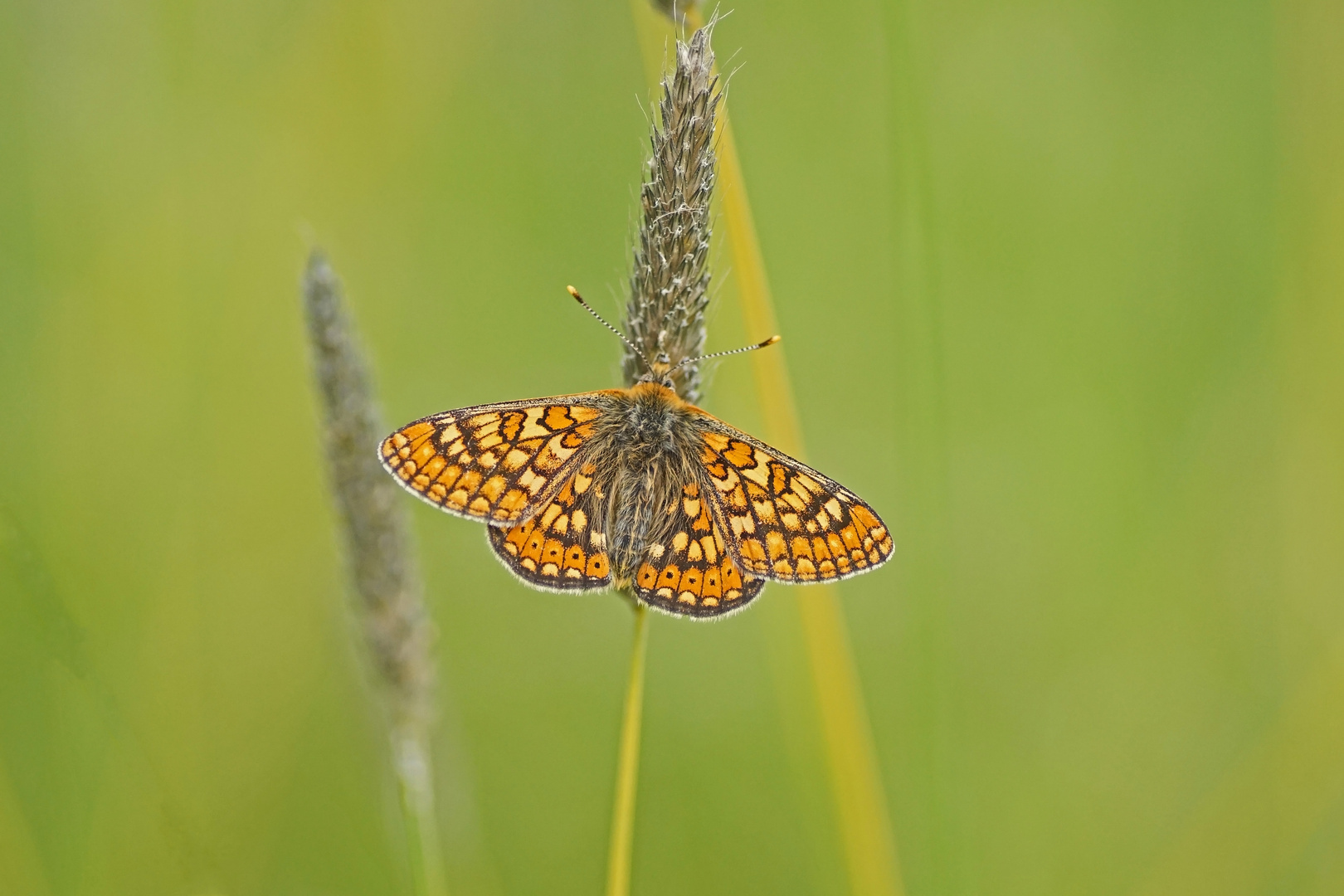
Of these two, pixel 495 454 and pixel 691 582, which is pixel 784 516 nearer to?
pixel 691 582

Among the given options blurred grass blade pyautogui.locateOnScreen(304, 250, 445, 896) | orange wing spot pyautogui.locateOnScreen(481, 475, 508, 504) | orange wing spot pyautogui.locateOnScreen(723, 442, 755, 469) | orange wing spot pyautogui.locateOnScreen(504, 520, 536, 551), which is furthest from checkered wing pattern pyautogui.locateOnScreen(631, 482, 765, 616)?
blurred grass blade pyautogui.locateOnScreen(304, 250, 445, 896)

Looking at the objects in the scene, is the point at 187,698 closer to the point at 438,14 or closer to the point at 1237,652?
the point at 438,14

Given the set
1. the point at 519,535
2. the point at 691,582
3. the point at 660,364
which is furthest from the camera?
the point at 519,535

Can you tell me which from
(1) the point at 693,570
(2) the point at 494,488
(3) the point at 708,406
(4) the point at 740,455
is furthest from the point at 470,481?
(3) the point at 708,406

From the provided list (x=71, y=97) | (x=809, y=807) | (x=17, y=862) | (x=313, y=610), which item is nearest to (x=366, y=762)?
(x=313, y=610)

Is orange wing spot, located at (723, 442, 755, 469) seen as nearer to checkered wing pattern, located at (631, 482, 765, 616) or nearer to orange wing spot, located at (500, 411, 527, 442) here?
checkered wing pattern, located at (631, 482, 765, 616)
